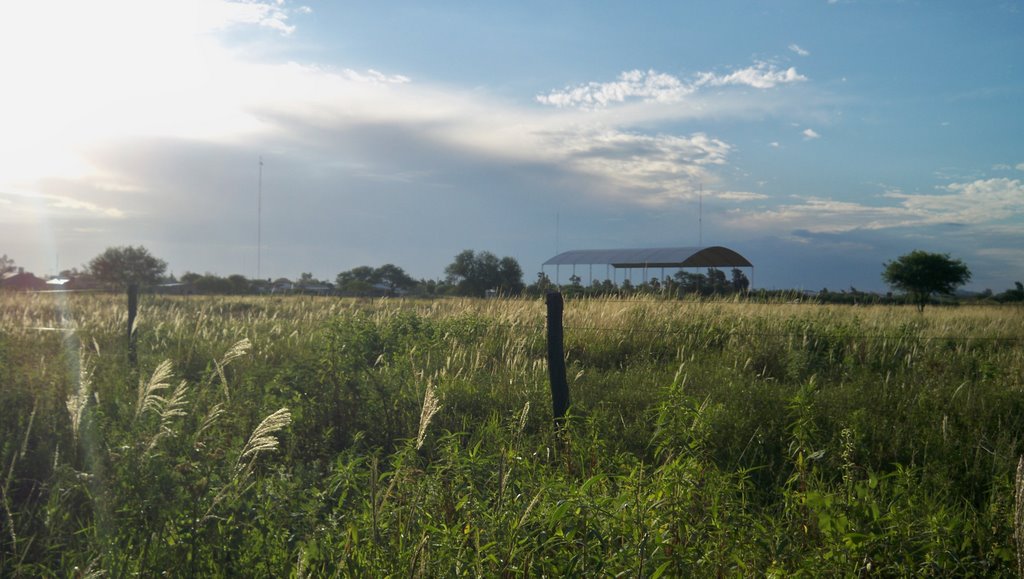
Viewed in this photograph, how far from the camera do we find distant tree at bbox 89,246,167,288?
59250 mm

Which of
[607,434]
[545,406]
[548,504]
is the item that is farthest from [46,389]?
[548,504]

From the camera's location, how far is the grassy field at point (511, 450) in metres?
3.33

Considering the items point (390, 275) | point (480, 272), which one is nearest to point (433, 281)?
point (480, 272)

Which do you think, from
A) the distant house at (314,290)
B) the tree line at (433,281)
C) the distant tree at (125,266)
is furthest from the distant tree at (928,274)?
the distant tree at (125,266)

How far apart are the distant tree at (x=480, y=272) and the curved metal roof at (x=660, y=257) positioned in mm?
7962

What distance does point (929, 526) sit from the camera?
389 cm

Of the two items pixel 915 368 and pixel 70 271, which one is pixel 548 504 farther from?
pixel 70 271

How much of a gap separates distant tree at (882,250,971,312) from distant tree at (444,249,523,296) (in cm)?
2304

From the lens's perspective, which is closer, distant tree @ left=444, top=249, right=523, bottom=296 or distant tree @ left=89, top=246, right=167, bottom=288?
distant tree @ left=444, top=249, right=523, bottom=296

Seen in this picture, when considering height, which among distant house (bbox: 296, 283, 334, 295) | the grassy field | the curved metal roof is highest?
the curved metal roof

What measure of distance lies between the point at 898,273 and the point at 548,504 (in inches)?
1793

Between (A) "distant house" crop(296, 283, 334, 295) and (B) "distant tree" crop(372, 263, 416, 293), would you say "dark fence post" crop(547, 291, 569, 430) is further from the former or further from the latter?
(B) "distant tree" crop(372, 263, 416, 293)

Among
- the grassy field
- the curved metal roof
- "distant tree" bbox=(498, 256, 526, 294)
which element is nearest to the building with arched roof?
the curved metal roof

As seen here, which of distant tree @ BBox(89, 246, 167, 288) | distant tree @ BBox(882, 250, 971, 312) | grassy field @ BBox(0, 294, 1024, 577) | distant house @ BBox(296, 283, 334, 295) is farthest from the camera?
distant tree @ BBox(89, 246, 167, 288)
